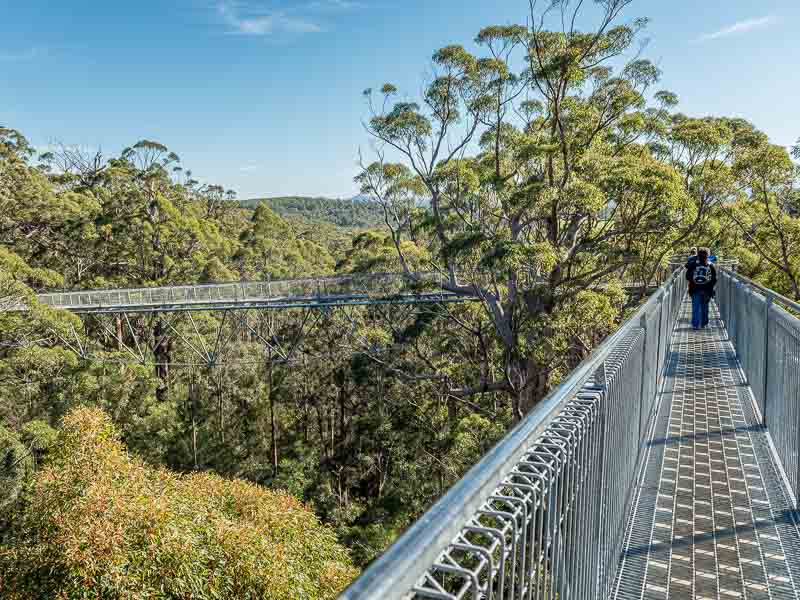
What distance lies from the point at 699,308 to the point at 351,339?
17.5 metres

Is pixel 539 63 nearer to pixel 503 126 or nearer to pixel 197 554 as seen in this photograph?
pixel 503 126

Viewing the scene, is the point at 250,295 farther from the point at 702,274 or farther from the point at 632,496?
the point at 632,496

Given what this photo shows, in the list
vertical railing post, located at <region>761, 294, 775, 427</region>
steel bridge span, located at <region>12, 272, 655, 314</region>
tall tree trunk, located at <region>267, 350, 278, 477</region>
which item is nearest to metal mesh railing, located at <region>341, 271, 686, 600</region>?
vertical railing post, located at <region>761, 294, 775, 427</region>

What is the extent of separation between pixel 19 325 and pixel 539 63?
15.4 m

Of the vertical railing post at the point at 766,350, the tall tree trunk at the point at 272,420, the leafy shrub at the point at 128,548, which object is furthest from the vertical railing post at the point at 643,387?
the tall tree trunk at the point at 272,420

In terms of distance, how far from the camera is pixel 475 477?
0.96 m

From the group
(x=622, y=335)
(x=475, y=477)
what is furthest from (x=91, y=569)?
(x=475, y=477)

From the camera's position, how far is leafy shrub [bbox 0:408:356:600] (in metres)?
6.89

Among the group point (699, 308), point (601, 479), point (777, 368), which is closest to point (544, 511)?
point (601, 479)

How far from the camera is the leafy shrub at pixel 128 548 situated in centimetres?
689

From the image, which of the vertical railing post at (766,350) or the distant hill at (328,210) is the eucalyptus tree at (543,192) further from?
the distant hill at (328,210)

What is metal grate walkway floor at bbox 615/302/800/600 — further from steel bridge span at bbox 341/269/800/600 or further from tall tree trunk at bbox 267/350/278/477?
tall tree trunk at bbox 267/350/278/477

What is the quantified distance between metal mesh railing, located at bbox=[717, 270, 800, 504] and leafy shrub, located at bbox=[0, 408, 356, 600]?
237 inches

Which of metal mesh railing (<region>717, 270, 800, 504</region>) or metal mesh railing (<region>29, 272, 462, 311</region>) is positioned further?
metal mesh railing (<region>29, 272, 462, 311</region>)
